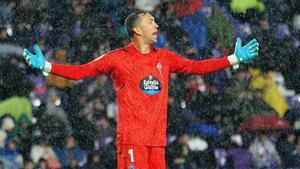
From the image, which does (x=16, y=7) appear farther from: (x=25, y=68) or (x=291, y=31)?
(x=291, y=31)

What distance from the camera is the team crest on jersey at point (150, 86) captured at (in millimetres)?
5969

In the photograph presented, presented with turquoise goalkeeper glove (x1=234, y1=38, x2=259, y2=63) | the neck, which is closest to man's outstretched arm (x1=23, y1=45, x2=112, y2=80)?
the neck

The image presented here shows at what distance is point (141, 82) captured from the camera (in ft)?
19.6

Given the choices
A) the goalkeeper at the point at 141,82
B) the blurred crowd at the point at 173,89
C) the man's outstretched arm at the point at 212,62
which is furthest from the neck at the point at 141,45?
the blurred crowd at the point at 173,89

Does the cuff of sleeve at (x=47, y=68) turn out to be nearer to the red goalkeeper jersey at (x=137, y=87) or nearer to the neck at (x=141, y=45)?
the red goalkeeper jersey at (x=137, y=87)

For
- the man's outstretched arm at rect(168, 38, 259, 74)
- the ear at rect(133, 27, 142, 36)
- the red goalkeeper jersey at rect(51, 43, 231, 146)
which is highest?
the ear at rect(133, 27, 142, 36)

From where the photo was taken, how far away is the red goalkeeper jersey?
19.6 feet

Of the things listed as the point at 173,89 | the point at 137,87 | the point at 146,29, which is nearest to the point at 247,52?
the point at 146,29

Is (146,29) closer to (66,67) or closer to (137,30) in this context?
(137,30)

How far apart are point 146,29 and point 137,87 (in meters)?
0.48

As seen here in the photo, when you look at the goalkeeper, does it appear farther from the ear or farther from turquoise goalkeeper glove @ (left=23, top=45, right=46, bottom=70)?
turquoise goalkeeper glove @ (left=23, top=45, right=46, bottom=70)

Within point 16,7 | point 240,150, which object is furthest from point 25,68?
point 240,150

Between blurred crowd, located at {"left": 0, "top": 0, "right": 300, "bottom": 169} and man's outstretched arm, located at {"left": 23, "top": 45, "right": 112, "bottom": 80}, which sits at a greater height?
blurred crowd, located at {"left": 0, "top": 0, "right": 300, "bottom": 169}

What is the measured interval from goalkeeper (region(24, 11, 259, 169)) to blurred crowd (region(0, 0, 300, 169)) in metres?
4.79
